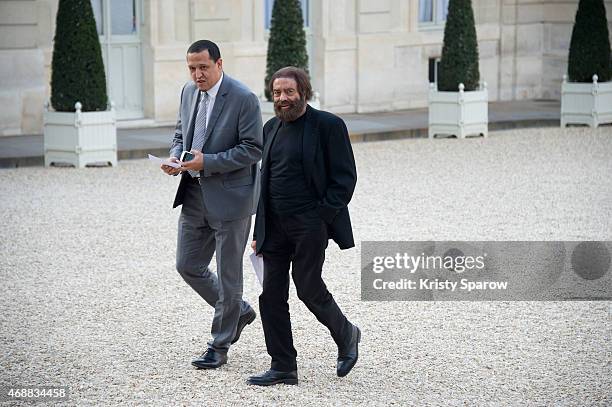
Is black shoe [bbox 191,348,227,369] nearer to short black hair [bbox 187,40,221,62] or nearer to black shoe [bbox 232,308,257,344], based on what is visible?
black shoe [bbox 232,308,257,344]

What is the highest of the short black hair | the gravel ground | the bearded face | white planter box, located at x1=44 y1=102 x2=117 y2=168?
the short black hair

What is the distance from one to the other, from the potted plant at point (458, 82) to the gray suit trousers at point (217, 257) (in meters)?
10.2

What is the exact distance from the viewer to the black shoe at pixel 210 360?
632cm

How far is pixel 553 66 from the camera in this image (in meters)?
21.6

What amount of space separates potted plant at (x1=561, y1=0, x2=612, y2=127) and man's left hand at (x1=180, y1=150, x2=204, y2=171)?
1199 cm

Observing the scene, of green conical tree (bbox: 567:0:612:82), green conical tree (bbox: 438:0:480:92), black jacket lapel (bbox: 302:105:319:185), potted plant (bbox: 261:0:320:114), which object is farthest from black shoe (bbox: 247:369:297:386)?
green conical tree (bbox: 567:0:612:82)

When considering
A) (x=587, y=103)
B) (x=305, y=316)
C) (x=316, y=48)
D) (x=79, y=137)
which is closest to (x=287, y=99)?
(x=305, y=316)

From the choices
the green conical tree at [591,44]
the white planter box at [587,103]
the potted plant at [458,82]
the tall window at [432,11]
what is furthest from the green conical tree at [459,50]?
the tall window at [432,11]

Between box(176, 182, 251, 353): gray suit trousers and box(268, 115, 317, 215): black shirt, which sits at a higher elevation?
box(268, 115, 317, 215): black shirt

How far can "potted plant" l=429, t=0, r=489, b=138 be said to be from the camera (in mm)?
16391

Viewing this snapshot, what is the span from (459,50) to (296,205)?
35.9ft

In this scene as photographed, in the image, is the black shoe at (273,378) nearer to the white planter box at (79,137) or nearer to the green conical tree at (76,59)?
the white planter box at (79,137)

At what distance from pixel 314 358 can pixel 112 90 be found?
1141 cm

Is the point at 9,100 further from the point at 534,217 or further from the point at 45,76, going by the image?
the point at 534,217
